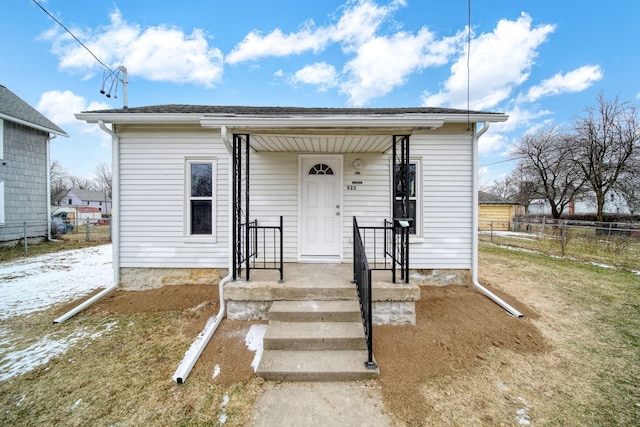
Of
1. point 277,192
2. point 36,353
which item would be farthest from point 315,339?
point 36,353

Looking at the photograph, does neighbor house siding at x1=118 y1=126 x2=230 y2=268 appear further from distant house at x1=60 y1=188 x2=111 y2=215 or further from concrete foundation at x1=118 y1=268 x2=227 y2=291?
distant house at x1=60 y1=188 x2=111 y2=215

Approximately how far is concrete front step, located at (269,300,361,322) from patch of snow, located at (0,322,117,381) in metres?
2.47

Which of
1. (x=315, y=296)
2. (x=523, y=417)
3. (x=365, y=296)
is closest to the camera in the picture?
(x=523, y=417)

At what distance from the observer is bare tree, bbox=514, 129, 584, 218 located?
682 inches

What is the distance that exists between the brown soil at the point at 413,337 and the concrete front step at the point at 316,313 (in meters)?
0.43

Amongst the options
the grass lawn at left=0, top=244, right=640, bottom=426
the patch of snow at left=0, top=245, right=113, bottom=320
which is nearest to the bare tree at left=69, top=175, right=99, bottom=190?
the patch of snow at left=0, top=245, right=113, bottom=320

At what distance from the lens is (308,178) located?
4789 mm

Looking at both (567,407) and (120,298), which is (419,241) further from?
(120,298)

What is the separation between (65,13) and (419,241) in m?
9.09

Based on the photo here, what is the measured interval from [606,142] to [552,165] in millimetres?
4345

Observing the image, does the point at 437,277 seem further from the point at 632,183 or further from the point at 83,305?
the point at 632,183

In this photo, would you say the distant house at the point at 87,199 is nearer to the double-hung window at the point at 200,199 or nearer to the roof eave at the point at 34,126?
the roof eave at the point at 34,126

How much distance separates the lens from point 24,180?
358 inches

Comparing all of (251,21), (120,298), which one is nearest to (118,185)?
(120,298)
